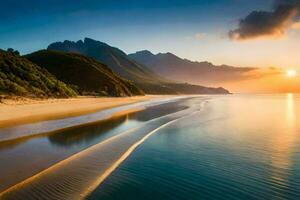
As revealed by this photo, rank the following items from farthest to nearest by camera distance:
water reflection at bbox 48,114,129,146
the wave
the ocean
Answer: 1. water reflection at bbox 48,114,129,146
2. the ocean
3. the wave

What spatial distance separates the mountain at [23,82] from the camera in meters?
51.5

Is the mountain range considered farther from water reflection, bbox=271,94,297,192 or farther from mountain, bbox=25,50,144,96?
water reflection, bbox=271,94,297,192

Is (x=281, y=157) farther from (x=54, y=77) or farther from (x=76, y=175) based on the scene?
(x=54, y=77)

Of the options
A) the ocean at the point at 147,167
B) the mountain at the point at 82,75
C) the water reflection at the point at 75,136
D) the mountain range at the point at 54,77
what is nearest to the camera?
the ocean at the point at 147,167

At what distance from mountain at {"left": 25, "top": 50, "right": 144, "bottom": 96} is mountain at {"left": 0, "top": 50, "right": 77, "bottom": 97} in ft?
70.3

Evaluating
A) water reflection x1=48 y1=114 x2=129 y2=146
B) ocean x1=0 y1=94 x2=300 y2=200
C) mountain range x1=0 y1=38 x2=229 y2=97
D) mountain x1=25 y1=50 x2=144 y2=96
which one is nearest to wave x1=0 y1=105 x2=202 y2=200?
ocean x1=0 y1=94 x2=300 y2=200

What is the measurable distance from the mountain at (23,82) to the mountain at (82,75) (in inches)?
844

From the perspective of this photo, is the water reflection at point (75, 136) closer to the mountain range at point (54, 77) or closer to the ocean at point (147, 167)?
the ocean at point (147, 167)

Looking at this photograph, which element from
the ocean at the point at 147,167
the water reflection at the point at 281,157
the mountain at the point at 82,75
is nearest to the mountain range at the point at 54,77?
the mountain at the point at 82,75

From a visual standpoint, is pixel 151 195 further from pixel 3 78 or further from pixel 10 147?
pixel 3 78

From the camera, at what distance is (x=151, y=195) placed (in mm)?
10500

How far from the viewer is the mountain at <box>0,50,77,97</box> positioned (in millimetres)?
51500

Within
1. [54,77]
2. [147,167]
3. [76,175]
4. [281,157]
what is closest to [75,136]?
[147,167]

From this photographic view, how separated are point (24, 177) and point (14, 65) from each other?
60517 millimetres
